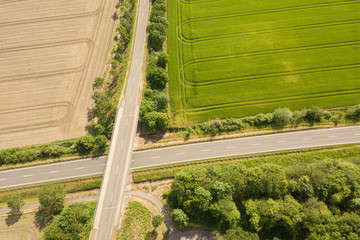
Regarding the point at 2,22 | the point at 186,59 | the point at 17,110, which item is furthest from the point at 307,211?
the point at 2,22

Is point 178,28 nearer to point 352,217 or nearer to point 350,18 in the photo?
point 350,18

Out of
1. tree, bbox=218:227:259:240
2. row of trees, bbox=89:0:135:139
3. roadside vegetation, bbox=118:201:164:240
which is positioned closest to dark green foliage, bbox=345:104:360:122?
tree, bbox=218:227:259:240

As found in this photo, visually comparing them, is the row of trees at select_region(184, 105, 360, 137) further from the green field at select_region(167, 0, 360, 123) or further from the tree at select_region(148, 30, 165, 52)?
the tree at select_region(148, 30, 165, 52)

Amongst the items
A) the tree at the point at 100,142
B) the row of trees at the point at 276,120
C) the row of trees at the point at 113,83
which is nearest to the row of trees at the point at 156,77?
the row of trees at the point at 113,83

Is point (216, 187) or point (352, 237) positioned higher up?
point (216, 187)

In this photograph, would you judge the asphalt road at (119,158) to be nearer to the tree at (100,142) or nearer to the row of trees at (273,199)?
the tree at (100,142)
